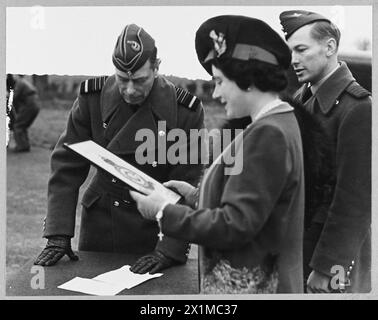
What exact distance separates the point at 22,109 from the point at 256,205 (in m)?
1.43

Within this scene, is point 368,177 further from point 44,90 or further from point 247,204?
point 44,90

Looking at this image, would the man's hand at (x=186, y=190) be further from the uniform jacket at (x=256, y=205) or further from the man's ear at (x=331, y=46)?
the man's ear at (x=331, y=46)

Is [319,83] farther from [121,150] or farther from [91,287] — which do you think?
[91,287]

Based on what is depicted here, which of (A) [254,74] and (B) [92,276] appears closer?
(A) [254,74]

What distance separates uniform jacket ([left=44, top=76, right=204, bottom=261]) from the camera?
4062 mm

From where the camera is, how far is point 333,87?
4.04 meters

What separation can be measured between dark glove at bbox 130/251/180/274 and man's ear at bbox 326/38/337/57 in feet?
4.46

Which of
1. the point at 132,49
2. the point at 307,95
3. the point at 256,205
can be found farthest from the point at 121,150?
the point at 307,95

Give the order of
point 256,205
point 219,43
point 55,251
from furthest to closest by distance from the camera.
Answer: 1. point 55,251
2. point 219,43
3. point 256,205

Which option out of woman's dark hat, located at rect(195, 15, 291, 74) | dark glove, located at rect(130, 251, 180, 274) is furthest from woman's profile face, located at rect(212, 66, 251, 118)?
dark glove, located at rect(130, 251, 180, 274)

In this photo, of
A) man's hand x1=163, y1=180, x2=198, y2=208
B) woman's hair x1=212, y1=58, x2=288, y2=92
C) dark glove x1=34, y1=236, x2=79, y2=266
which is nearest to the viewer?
woman's hair x1=212, y1=58, x2=288, y2=92

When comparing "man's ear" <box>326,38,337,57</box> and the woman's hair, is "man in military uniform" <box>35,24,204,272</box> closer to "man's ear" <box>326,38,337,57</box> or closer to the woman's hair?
the woman's hair

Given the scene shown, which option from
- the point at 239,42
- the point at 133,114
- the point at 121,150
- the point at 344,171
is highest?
the point at 239,42

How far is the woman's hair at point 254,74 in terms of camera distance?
3.65 m
